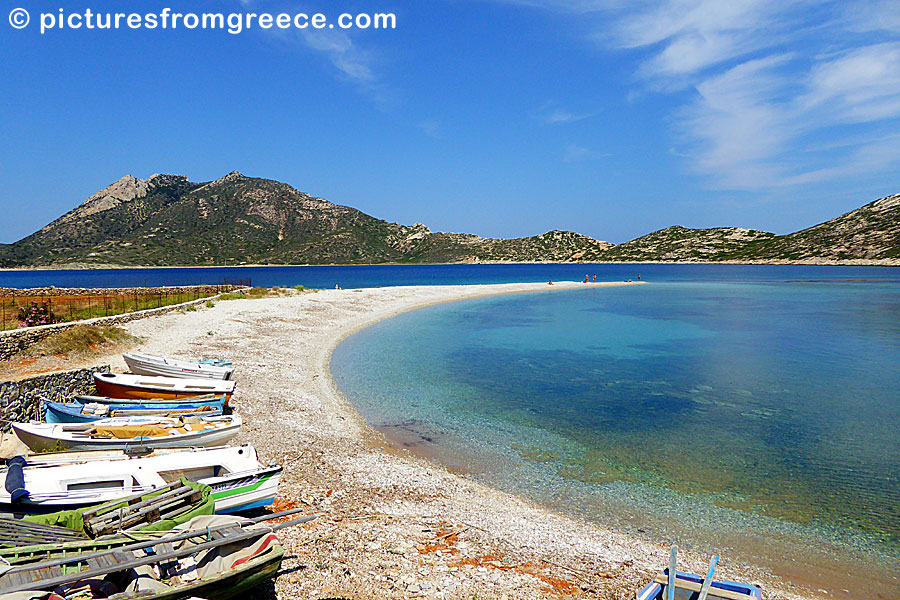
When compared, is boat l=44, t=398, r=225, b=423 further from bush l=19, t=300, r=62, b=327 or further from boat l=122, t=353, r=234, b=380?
bush l=19, t=300, r=62, b=327

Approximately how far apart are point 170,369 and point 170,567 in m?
14.2

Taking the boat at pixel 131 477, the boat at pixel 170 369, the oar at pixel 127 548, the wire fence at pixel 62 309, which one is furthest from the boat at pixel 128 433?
the wire fence at pixel 62 309

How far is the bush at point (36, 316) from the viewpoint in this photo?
26.7 metres

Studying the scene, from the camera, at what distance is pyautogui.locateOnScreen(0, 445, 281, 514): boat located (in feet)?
28.7

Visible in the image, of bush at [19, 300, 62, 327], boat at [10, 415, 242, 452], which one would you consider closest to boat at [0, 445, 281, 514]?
boat at [10, 415, 242, 452]

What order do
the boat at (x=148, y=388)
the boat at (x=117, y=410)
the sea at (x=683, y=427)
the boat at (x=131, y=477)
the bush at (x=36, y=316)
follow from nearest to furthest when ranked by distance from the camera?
the boat at (x=131, y=477), the sea at (x=683, y=427), the boat at (x=117, y=410), the boat at (x=148, y=388), the bush at (x=36, y=316)

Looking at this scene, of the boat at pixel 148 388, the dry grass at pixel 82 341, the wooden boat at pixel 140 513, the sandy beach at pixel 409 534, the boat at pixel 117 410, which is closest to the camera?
the wooden boat at pixel 140 513

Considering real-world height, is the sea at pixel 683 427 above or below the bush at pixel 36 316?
below

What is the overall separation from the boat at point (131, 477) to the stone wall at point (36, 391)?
258 inches

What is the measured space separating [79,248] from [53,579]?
239917mm

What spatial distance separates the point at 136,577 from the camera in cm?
627

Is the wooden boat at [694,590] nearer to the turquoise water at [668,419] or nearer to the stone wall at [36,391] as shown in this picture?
the turquoise water at [668,419]

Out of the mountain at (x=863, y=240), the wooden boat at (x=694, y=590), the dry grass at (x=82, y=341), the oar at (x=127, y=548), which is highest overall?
the mountain at (x=863, y=240)

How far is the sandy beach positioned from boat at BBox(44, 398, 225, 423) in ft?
4.51
